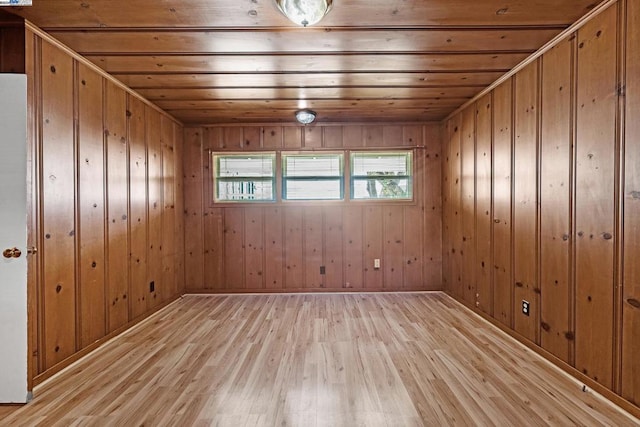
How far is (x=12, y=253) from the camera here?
1852 mm

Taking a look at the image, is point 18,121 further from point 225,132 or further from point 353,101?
point 353,101

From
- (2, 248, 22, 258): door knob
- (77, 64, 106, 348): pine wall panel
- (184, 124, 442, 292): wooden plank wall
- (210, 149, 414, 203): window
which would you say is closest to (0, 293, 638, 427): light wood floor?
(77, 64, 106, 348): pine wall panel

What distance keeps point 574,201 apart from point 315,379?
2217 millimetres

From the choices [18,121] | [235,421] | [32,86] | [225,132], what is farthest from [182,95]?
[235,421]

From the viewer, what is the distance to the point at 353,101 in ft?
11.3

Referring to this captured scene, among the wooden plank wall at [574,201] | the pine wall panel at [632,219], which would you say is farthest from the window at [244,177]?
the pine wall panel at [632,219]

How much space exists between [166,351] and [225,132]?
9.75 ft

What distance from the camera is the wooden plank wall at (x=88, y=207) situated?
80.6 inches

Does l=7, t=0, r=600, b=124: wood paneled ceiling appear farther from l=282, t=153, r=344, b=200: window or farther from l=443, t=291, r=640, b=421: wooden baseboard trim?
l=443, t=291, r=640, b=421: wooden baseboard trim

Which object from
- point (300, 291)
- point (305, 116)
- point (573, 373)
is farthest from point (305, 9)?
point (300, 291)

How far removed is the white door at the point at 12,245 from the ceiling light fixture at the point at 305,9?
5.63ft

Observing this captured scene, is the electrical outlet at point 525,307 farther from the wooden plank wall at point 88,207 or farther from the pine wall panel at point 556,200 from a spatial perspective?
the wooden plank wall at point 88,207

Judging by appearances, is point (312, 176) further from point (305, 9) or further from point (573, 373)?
point (573, 373)

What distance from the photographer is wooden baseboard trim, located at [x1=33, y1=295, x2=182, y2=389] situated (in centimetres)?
206
